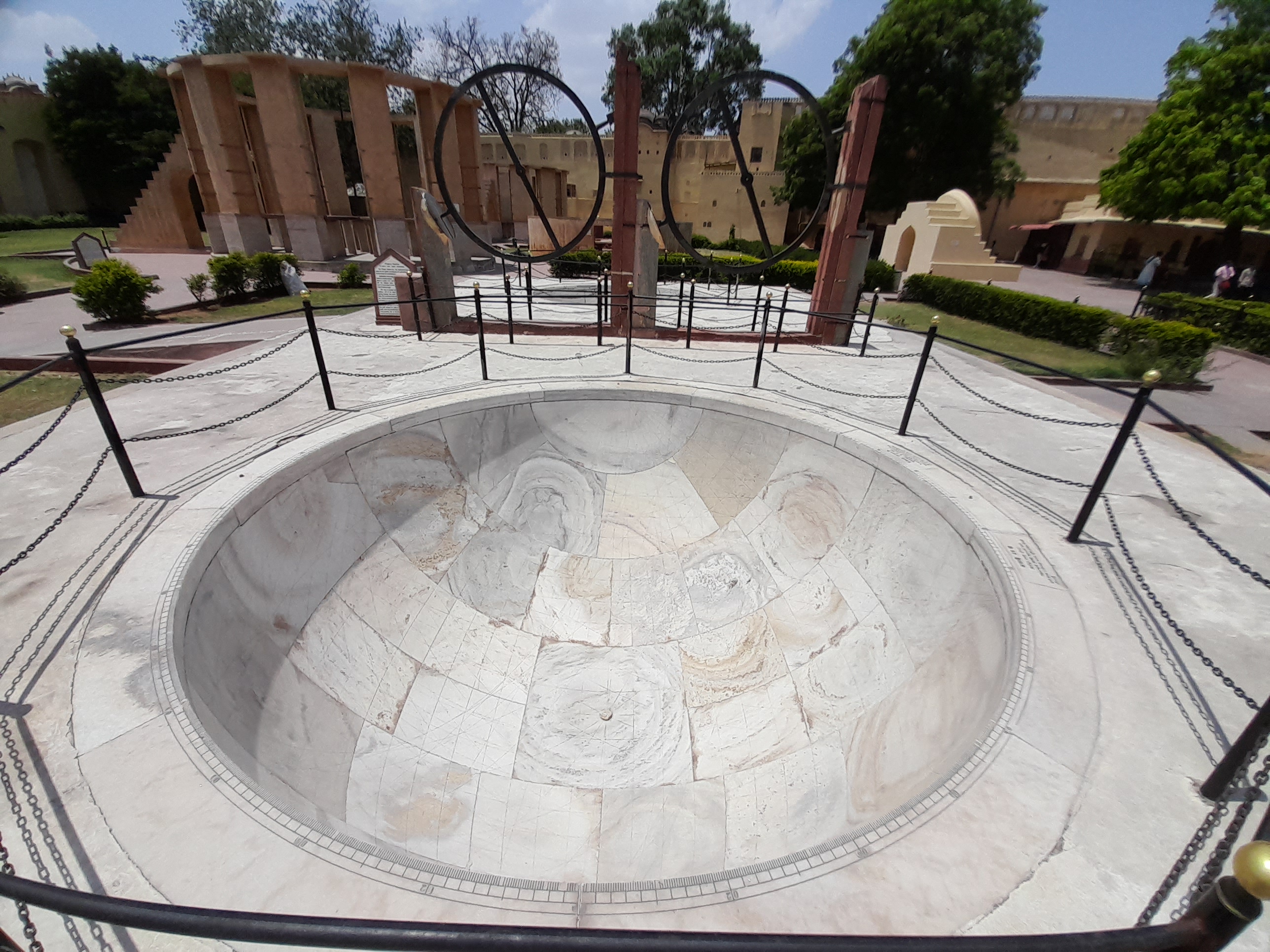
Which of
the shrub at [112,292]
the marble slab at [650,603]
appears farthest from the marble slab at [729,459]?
the shrub at [112,292]

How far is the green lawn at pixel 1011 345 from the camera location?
444 inches

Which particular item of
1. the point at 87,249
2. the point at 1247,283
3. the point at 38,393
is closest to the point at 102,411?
the point at 38,393

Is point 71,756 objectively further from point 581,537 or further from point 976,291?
point 976,291

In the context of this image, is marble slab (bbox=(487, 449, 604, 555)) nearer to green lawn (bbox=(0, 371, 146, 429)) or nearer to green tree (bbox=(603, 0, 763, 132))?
green lawn (bbox=(0, 371, 146, 429))

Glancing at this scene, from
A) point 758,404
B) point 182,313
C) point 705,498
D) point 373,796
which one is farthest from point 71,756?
point 182,313

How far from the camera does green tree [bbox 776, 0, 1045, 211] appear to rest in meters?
26.6

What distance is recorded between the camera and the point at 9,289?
48.8ft

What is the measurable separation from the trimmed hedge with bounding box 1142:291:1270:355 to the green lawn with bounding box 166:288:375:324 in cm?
1944

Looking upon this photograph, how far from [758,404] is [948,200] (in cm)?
2237

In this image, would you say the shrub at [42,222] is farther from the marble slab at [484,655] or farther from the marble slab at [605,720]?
the marble slab at [605,720]

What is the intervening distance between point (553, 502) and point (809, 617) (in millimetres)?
3124

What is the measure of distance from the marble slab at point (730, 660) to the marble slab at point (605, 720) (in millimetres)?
140

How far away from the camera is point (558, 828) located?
156 inches

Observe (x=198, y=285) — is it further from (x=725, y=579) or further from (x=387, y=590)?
(x=725, y=579)
